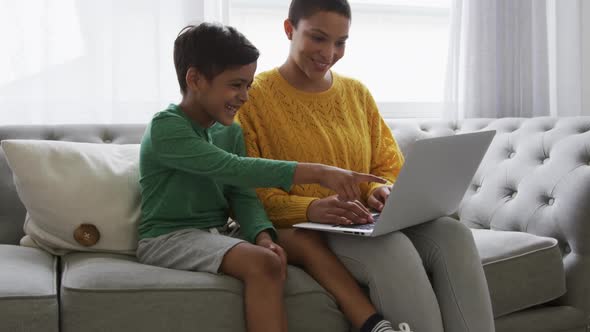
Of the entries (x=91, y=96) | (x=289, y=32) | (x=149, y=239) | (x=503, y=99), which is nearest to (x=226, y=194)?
(x=149, y=239)

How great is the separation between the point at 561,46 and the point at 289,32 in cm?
156

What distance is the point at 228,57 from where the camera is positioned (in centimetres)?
166

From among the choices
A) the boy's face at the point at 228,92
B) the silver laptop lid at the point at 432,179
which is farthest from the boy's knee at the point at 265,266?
the boy's face at the point at 228,92

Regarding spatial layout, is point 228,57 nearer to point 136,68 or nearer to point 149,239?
point 149,239

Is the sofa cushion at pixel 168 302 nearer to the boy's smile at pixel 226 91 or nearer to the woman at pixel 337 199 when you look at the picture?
the woman at pixel 337 199

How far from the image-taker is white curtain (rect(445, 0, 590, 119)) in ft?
9.18

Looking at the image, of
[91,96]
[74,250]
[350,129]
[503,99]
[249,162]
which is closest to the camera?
[249,162]

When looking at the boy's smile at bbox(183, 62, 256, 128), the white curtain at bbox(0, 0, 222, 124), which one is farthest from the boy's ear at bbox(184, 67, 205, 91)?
the white curtain at bbox(0, 0, 222, 124)

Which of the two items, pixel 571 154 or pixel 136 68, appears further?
pixel 136 68

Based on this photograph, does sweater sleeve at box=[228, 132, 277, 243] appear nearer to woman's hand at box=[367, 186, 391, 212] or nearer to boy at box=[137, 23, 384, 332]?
boy at box=[137, 23, 384, 332]

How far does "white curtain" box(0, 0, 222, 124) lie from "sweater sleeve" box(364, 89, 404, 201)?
0.74 metres

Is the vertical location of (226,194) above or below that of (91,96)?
below

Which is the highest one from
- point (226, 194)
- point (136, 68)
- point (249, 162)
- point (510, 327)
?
point (136, 68)

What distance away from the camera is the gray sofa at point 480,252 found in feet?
4.61
